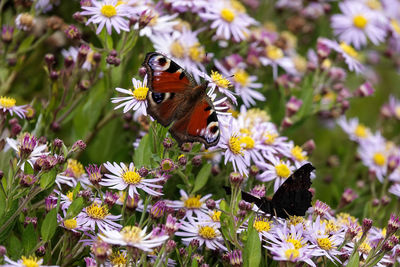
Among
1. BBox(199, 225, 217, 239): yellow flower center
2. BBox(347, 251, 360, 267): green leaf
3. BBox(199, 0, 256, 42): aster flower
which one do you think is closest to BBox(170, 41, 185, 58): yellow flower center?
BBox(199, 0, 256, 42): aster flower

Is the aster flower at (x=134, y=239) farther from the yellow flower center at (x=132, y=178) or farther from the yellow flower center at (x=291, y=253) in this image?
the yellow flower center at (x=291, y=253)

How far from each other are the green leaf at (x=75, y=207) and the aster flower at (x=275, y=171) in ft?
2.86

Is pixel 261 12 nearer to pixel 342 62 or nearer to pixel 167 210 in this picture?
pixel 342 62

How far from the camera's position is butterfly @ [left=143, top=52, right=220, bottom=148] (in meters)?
2.09

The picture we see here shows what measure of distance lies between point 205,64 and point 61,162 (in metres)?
1.19

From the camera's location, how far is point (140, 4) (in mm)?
2990

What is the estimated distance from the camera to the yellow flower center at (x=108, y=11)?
2678mm

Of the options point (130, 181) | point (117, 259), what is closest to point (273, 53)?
point (130, 181)

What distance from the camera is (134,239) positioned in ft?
5.77

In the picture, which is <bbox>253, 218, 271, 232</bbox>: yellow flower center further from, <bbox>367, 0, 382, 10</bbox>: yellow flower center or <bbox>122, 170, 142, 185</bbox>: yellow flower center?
<bbox>367, 0, 382, 10</bbox>: yellow flower center

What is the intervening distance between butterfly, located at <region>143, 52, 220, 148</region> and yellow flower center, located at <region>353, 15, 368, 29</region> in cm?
202

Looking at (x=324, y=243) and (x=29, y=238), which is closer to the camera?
(x=29, y=238)

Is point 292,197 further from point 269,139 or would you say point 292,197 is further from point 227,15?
point 227,15

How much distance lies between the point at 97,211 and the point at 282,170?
898 mm
